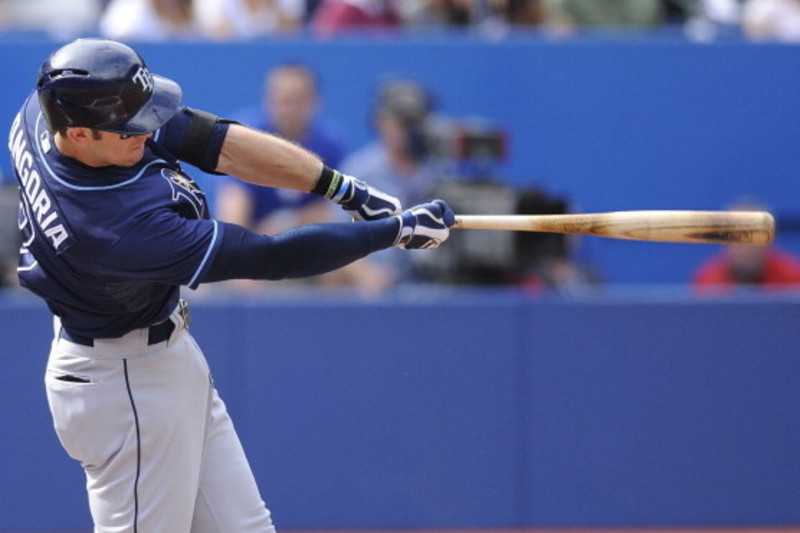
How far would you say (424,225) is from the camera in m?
4.03

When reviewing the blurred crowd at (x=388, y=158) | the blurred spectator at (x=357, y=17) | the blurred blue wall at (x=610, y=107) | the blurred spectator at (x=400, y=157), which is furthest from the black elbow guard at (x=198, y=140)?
the blurred spectator at (x=357, y=17)

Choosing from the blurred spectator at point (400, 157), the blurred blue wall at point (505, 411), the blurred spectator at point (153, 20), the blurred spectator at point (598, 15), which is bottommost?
the blurred blue wall at point (505, 411)

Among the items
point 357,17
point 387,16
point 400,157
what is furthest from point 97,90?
point 387,16

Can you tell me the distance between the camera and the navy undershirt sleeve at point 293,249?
374 centimetres

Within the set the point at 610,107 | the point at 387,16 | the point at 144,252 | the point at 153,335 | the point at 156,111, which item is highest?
the point at 387,16

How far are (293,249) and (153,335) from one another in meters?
0.52

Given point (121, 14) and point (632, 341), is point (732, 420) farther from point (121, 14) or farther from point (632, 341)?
point (121, 14)

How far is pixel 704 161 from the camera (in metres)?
8.16

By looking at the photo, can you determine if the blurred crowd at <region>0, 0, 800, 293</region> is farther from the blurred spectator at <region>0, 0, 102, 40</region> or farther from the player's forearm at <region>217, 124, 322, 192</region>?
the player's forearm at <region>217, 124, 322, 192</region>

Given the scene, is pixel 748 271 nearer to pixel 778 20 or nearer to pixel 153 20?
pixel 778 20

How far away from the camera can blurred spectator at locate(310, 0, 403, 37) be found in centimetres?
839

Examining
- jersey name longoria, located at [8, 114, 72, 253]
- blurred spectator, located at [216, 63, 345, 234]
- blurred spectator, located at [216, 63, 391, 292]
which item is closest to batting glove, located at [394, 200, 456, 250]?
jersey name longoria, located at [8, 114, 72, 253]

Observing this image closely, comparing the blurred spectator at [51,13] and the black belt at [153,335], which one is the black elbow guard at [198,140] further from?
the blurred spectator at [51,13]

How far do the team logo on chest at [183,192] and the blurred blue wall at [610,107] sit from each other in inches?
157
